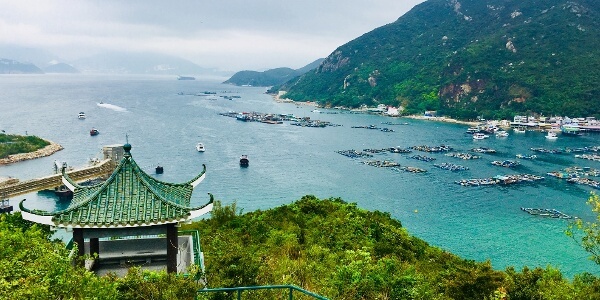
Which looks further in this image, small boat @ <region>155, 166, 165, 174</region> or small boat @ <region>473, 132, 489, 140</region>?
small boat @ <region>473, 132, 489, 140</region>

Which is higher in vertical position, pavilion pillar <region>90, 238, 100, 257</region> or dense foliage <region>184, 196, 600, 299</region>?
pavilion pillar <region>90, 238, 100, 257</region>

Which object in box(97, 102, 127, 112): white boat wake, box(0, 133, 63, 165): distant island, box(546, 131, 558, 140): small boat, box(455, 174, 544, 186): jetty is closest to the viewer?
box(455, 174, 544, 186): jetty

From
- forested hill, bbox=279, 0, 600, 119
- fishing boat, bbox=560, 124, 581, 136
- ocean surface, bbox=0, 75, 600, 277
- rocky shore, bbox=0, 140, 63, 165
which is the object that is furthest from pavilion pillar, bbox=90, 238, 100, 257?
forested hill, bbox=279, 0, 600, 119

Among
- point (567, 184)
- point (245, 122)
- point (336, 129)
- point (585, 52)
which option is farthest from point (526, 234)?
point (585, 52)

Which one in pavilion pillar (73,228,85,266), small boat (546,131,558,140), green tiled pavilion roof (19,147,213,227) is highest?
green tiled pavilion roof (19,147,213,227)

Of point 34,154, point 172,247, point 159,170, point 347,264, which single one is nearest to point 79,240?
point 172,247

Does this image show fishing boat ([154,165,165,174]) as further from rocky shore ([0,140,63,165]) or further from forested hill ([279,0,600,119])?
forested hill ([279,0,600,119])

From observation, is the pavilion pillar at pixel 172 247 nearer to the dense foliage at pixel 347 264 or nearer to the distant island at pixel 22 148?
the dense foliage at pixel 347 264

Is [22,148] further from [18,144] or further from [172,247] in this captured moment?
[172,247]

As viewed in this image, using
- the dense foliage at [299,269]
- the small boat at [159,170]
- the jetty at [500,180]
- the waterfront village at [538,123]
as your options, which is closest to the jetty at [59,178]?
the small boat at [159,170]
